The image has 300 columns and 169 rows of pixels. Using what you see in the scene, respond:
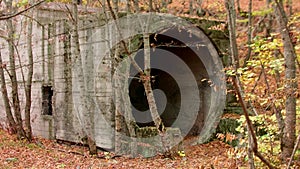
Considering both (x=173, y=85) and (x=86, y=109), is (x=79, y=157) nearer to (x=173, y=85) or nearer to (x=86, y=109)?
(x=86, y=109)

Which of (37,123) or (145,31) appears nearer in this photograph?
(145,31)

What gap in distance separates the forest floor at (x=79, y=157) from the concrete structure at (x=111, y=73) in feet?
1.87

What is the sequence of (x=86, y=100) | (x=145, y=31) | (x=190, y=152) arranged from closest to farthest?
(x=145, y=31), (x=86, y=100), (x=190, y=152)

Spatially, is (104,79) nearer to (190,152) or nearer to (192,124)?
(190,152)

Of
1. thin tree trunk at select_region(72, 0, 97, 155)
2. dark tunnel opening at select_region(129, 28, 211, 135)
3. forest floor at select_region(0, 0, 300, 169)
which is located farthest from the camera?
dark tunnel opening at select_region(129, 28, 211, 135)

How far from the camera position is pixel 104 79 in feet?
31.0

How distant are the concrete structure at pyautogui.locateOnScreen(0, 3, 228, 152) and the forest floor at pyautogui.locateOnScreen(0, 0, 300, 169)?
0.57 m

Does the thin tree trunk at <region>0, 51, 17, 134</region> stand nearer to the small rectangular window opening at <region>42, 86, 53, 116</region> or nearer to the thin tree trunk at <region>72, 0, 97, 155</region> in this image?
the small rectangular window opening at <region>42, 86, 53, 116</region>

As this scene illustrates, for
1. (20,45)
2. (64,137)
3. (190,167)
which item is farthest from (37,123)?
(190,167)

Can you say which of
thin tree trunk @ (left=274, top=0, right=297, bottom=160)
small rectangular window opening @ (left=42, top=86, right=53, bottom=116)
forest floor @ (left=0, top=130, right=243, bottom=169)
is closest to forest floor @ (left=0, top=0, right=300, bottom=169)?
forest floor @ (left=0, top=130, right=243, bottom=169)

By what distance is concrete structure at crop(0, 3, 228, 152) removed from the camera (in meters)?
9.34

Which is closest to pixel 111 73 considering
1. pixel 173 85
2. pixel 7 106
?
pixel 7 106

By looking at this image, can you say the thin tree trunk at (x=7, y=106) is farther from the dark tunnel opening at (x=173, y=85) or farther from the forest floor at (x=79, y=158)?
the dark tunnel opening at (x=173, y=85)

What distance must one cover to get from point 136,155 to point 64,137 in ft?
9.82
